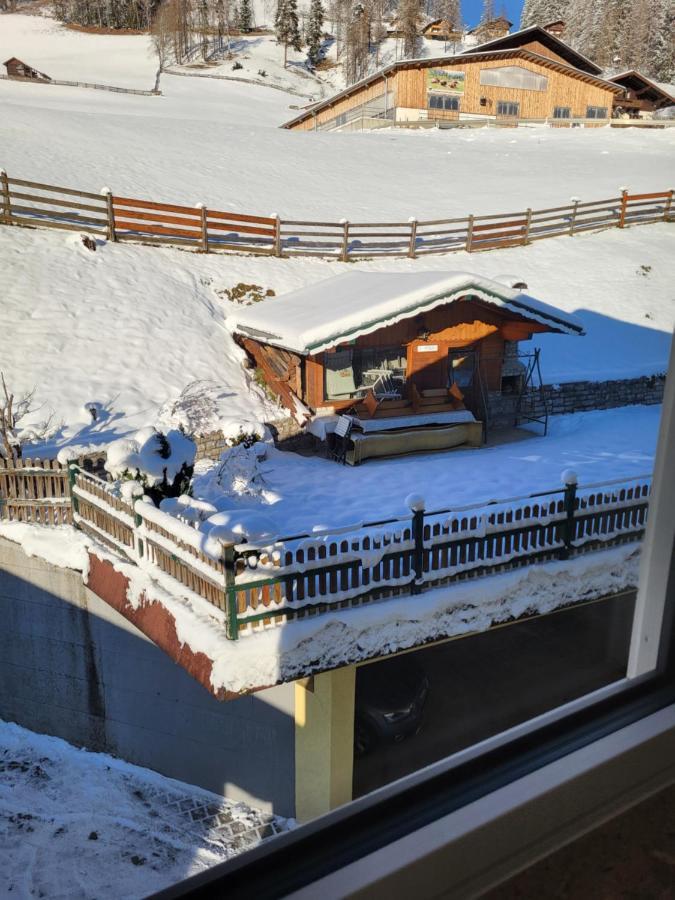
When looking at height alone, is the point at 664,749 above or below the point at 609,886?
above

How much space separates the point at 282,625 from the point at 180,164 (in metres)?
16.4

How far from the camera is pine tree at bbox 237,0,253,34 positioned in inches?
808

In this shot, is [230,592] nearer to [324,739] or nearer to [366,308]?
[324,739]

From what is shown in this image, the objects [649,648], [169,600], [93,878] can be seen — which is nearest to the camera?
[649,648]

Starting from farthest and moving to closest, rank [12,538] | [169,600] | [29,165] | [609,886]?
1. [29,165]
2. [12,538]
3. [169,600]
4. [609,886]

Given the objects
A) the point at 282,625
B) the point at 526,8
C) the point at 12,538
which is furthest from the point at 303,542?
the point at 526,8

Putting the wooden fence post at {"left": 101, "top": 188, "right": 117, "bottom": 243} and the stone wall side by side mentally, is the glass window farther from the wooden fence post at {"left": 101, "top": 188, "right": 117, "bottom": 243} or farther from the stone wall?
the wooden fence post at {"left": 101, "top": 188, "right": 117, "bottom": 243}

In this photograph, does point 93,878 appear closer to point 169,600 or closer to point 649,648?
point 169,600

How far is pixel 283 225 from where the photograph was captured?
557 inches

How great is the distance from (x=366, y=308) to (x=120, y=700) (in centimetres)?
489

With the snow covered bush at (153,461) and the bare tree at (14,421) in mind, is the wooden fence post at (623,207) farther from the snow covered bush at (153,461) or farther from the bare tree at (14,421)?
the snow covered bush at (153,461)

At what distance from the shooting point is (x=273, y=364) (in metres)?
8.99

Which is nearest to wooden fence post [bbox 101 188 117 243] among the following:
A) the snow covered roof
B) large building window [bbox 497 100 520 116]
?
the snow covered roof

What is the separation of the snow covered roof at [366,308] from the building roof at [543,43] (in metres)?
3.28
